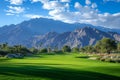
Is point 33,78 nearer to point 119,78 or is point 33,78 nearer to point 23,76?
point 23,76

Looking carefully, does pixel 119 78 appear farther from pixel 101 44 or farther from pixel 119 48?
pixel 119 48

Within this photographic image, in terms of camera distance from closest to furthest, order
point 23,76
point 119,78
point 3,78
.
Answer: point 3,78, point 23,76, point 119,78

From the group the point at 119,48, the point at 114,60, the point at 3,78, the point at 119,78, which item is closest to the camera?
the point at 3,78

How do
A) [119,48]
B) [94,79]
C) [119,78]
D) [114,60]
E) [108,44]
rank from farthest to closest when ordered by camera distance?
[119,48], [108,44], [114,60], [119,78], [94,79]

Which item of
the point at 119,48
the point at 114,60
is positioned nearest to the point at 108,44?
the point at 119,48

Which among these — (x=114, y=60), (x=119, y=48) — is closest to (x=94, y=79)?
(x=114, y=60)

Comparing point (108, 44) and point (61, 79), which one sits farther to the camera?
point (108, 44)

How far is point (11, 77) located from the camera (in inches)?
1040

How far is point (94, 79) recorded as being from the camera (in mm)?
29172

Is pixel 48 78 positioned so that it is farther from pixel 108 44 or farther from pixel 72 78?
pixel 108 44

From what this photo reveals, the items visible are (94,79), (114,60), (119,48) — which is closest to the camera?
(94,79)

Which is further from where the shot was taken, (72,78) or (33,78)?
(72,78)

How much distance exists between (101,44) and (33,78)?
150551 millimetres

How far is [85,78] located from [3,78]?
8961 mm
